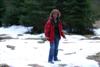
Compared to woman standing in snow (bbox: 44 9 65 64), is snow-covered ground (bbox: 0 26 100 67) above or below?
below

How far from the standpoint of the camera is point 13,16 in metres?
31.1

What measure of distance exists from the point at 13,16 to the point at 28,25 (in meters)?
2.20

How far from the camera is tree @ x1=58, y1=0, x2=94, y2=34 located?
2614 centimetres

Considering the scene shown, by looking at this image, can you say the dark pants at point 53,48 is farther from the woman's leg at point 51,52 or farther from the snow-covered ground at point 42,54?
Answer: the snow-covered ground at point 42,54

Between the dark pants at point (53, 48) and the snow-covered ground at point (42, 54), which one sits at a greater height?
the dark pants at point (53, 48)

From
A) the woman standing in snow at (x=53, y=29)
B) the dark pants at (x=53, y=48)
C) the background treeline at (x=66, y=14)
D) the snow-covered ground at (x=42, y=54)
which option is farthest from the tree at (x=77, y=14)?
the woman standing in snow at (x=53, y=29)

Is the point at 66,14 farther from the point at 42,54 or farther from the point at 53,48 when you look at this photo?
the point at 53,48

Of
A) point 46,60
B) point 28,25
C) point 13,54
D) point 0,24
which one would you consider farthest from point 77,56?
point 0,24

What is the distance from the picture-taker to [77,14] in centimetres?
2636

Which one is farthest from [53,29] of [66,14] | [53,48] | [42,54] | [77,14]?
[66,14]

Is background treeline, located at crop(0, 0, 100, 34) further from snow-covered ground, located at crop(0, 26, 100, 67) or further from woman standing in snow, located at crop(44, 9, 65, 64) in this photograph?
woman standing in snow, located at crop(44, 9, 65, 64)

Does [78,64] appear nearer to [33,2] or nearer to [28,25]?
[33,2]

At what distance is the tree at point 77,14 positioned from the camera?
2614 cm

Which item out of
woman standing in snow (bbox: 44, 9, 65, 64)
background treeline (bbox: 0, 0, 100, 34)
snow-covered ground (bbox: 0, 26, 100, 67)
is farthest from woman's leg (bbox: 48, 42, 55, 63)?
background treeline (bbox: 0, 0, 100, 34)
